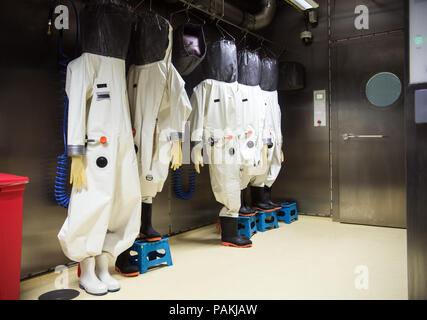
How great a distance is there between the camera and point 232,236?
3355 millimetres

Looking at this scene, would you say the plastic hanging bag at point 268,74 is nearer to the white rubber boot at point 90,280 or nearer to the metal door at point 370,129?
the metal door at point 370,129

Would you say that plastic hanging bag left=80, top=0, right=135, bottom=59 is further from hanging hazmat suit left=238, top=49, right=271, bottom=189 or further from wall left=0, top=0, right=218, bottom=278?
hanging hazmat suit left=238, top=49, right=271, bottom=189

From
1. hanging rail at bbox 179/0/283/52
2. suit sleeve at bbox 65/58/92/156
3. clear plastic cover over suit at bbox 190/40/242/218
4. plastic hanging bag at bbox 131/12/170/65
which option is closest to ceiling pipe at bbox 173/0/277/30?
hanging rail at bbox 179/0/283/52

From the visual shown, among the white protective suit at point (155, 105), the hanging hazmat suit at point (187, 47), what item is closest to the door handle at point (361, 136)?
the hanging hazmat suit at point (187, 47)

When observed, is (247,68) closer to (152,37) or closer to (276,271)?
(152,37)

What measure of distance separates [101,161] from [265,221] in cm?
241

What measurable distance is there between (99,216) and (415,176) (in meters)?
1.75

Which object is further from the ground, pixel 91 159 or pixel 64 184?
pixel 91 159

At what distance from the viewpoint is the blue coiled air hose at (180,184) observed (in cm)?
373

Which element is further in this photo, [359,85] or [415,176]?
[359,85]

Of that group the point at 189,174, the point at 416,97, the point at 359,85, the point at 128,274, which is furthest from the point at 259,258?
the point at 359,85

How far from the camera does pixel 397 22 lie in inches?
161

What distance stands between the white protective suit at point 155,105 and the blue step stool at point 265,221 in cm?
169

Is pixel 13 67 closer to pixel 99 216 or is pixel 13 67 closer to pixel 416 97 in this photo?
pixel 99 216
